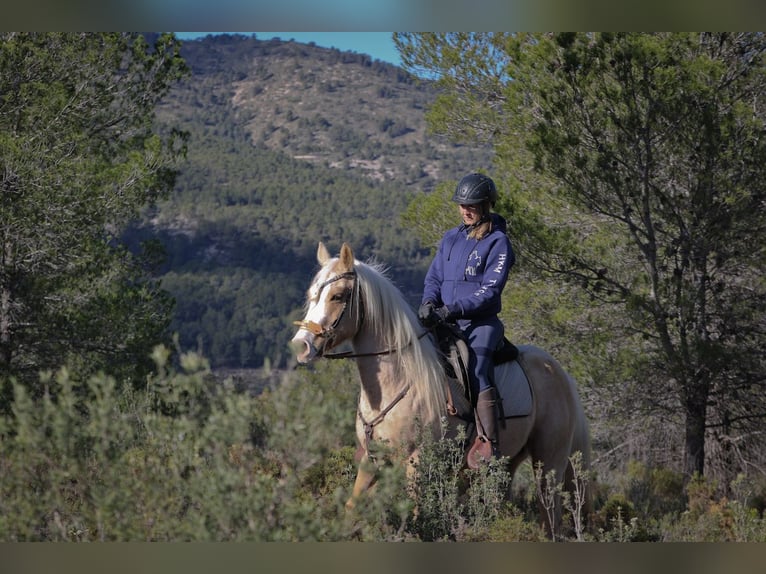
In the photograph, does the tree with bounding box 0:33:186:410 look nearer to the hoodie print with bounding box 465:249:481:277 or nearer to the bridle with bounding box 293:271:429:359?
the bridle with bounding box 293:271:429:359

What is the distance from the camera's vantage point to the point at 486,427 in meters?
6.02

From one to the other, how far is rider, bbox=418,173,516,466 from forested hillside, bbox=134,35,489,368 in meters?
39.6

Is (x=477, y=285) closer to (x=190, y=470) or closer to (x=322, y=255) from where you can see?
(x=322, y=255)

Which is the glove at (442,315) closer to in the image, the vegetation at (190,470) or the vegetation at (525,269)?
Result: the vegetation at (525,269)

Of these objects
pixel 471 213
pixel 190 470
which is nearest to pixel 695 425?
pixel 471 213

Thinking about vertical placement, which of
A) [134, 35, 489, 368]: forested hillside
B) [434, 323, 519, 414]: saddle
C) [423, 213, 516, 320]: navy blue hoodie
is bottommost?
[434, 323, 519, 414]: saddle

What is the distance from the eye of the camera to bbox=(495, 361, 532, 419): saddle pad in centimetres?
638

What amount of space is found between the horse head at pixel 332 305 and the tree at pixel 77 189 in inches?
257

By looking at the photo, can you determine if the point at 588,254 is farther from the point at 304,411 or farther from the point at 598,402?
the point at 304,411

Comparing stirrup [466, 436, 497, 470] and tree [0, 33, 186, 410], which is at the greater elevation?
tree [0, 33, 186, 410]

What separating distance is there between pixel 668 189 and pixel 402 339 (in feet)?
20.2

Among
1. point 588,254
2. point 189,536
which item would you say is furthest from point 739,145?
point 189,536

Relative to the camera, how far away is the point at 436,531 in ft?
17.5

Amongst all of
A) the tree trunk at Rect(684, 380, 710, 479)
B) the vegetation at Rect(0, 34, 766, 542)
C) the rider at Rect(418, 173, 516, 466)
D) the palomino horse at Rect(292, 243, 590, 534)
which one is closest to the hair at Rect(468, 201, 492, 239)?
the rider at Rect(418, 173, 516, 466)
